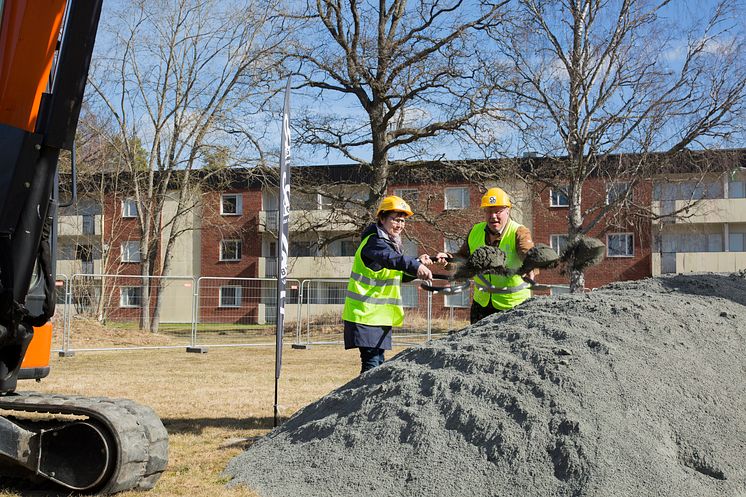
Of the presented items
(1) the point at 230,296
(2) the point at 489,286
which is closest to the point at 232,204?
(1) the point at 230,296

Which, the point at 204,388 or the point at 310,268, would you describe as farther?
the point at 310,268

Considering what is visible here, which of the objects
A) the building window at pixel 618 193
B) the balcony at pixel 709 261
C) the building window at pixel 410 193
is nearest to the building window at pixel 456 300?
the building window at pixel 410 193

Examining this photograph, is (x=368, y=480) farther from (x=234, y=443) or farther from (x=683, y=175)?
(x=683, y=175)

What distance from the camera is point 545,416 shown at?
4.16 metres

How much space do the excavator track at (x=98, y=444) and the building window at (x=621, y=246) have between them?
3403 cm

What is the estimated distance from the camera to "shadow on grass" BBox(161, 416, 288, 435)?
6758 mm

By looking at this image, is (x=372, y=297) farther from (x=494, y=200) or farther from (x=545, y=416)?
(x=545, y=416)

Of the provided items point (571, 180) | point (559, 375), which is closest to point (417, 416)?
point (559, 375)

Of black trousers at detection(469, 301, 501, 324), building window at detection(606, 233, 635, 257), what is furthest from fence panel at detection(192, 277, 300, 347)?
building window at detection(606, 233, 635, 257)

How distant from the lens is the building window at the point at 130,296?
714 inches

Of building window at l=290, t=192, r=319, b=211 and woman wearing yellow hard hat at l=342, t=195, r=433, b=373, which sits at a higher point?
building window at l=290, t=192, r=319, b=211

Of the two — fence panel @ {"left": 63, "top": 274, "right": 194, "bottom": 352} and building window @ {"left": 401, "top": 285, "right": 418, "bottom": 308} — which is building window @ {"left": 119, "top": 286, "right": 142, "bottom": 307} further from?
building window @ {"left": 401, "top": 285, "right": 418, "bottom": 308}

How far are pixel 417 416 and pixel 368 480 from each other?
49 cm

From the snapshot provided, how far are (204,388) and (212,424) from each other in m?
3.14
